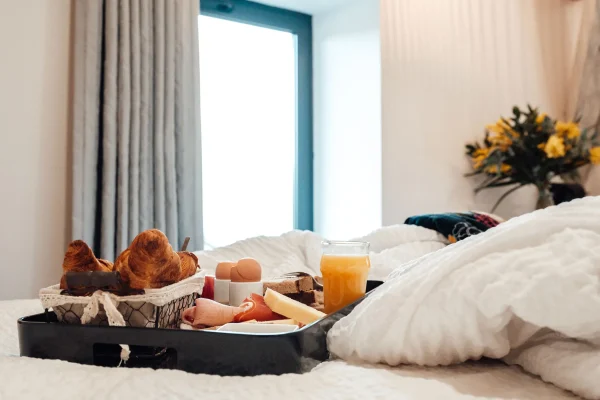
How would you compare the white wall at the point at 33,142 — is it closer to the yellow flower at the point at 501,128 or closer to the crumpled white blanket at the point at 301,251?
the crumpled white blanket at the point at 301,251

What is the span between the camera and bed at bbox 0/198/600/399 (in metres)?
0.49

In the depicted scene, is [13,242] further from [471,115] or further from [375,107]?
[471,115]

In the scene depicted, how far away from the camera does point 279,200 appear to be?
3016 mm

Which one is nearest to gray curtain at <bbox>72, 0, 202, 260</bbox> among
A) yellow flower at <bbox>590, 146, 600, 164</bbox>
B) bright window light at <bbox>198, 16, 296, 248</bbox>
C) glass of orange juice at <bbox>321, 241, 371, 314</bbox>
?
bright window light at <bbox>198, 16, 296, 248</bbox>

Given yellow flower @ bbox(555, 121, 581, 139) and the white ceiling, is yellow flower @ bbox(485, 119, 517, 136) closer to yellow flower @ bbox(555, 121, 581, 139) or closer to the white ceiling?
yellow flower @ bbox(555, 121, 581, 139)

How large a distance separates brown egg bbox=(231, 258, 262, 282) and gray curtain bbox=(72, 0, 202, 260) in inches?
50.9

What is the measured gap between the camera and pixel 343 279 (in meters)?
0.75

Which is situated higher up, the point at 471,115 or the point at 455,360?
the point at 471,115

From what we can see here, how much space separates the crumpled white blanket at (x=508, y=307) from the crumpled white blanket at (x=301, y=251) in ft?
2.12

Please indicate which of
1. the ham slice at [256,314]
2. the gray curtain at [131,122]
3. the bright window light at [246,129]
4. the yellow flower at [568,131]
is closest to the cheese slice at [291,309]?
the ham slice at [256,314]

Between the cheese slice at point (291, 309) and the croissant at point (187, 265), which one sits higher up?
the croissant at point (187, 265)

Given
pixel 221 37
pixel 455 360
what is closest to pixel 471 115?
pixel 221 37

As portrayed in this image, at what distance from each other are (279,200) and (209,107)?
2.09ft

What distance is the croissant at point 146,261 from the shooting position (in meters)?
0.64
